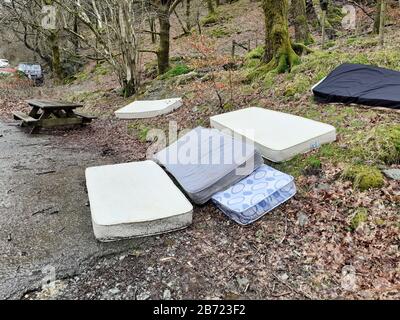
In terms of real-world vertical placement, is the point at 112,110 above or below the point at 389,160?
below

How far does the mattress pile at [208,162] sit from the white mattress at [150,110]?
338cm

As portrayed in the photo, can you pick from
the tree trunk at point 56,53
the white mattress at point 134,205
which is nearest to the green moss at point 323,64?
the white mattress at point 134,205

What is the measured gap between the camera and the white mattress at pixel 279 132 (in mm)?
4980

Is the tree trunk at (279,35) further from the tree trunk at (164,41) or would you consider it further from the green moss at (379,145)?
the tree trunk at (164,41)

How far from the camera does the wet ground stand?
335 centimetres

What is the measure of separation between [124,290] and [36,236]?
140cm

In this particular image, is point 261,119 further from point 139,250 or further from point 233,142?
point 139,250

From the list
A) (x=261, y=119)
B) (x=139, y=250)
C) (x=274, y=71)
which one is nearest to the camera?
(x=139, y=250)

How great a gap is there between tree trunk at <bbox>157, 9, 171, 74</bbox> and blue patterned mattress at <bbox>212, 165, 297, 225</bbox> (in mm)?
9392

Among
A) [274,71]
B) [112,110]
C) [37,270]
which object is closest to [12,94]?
[112,110]

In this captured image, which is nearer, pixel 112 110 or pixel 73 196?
pixel 73 196

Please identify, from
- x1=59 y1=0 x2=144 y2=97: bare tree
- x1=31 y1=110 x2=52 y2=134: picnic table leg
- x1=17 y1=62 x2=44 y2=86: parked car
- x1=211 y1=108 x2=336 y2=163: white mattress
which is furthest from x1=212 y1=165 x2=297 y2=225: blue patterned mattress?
x1=17 y1=62 x2=44 y2=86: parked car

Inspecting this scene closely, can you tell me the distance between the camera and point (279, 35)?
8.40m

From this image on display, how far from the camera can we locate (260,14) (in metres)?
21.3
